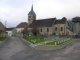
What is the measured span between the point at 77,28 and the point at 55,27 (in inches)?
645

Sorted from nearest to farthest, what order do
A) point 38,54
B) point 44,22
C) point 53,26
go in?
point 38,54 → point 53,26 → point 44,22

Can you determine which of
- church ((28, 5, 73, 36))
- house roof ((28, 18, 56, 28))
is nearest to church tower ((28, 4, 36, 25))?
house roof ((28, 18, 56, 28))

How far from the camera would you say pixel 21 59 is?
15672 mm

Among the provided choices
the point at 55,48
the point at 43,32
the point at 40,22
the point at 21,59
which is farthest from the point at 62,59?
the point at 40,22

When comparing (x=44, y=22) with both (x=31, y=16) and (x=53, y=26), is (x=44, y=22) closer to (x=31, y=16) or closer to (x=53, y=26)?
(x=53, y=26)

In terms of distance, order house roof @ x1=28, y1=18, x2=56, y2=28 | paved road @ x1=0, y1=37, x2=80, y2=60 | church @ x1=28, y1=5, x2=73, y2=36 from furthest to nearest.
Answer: house roof @ x1=28, y1=18, x2=56, y2=28 < church @ x1=28, y1=5, x2=73, y2=36 < paved road @ x1=0, y1=37, x2=80, y2=60

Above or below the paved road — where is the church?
above

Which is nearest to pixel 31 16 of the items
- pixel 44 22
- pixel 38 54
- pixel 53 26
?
pixel 44 22

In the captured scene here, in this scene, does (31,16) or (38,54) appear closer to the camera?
(38,54)

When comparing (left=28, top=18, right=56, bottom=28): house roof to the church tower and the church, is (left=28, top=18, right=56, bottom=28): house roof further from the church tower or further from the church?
the church tower

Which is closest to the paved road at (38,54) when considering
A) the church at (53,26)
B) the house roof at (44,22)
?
the church at (53,26)

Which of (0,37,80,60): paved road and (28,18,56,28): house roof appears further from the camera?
(28,18,56,28): house roof

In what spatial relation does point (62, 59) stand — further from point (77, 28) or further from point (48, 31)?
point (48, 31)

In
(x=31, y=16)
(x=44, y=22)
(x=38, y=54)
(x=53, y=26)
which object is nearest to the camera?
(x=38, y=54)
